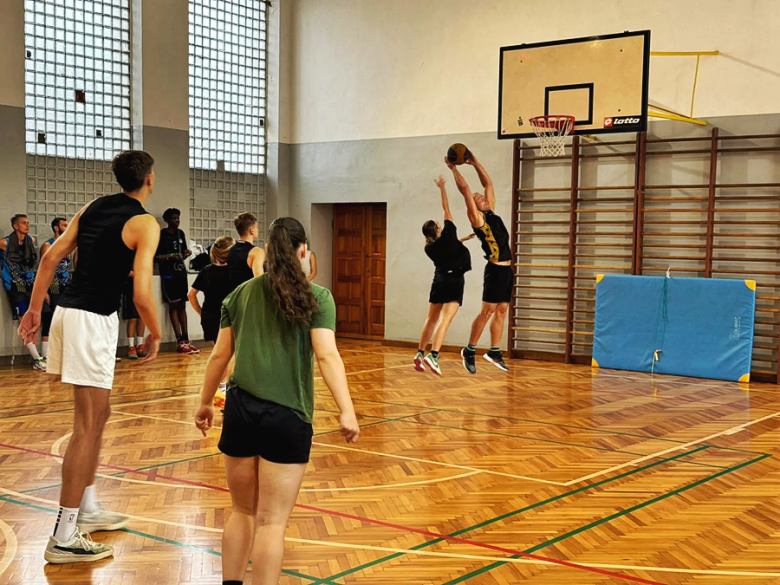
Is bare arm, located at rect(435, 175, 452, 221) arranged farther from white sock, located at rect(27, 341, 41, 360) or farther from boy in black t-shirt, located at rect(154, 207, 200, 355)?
white sock, located at rect(27, 341, 41, 360)

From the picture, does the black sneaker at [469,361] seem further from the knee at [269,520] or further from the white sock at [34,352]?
the knee at [269,520]

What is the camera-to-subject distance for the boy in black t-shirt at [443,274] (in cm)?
957

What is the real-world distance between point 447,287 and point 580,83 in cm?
342

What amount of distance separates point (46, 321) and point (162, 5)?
5.16 metres

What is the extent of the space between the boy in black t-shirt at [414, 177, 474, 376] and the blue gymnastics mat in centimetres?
279

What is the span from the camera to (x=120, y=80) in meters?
12.9

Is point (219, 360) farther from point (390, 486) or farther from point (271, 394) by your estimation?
point (390, 486)

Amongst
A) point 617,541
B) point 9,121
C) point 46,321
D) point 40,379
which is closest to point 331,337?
point 617,541

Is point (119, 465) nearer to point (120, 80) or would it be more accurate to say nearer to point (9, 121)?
point (9, 121)

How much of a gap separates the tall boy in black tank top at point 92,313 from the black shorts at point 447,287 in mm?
5878

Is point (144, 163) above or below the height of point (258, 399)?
above

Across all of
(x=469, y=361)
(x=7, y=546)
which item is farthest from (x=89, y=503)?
(x=469, y=361)

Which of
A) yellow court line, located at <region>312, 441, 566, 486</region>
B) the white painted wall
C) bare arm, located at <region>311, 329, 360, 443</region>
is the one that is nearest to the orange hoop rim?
the white painted wall

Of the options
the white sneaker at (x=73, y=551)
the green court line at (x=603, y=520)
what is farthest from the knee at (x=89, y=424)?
the green court line at (x=603, y=520)
